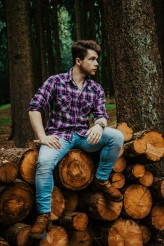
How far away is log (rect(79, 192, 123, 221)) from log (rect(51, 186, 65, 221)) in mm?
302

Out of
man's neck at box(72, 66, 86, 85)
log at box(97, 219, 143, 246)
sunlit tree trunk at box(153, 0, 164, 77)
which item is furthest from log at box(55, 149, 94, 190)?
sunlit tree trunk at box(153, 0, 164, 77)

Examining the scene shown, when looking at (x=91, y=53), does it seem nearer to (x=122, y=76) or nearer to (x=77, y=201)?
(x=122, y=76)

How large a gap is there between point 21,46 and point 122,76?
184 inches

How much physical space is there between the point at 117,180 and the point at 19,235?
1.23 metres

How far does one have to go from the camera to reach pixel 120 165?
4156 millimetres

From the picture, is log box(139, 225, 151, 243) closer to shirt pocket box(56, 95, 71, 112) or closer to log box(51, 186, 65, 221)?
log box(51, 186, 65, 221)

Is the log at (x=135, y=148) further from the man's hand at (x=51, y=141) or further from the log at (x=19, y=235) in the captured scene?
the log at (x=19, y=235)

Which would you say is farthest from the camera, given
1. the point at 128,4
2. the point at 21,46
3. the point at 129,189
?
the point at 21,46

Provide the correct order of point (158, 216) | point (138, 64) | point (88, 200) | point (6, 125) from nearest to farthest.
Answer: point (88, 200) → point (158, 216) → point (138, 64) → point (6, 125)

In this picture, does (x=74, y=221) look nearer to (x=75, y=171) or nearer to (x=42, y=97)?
(x=75, y=171)

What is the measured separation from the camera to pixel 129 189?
165 inches

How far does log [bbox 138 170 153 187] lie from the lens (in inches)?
167

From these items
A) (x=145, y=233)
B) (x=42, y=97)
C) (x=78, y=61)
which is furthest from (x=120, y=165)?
(x=78, y=61)

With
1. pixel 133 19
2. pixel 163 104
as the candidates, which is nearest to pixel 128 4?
pixel 133 19
